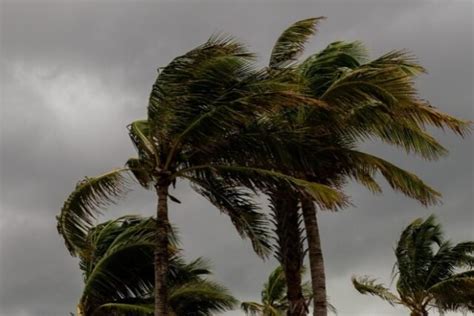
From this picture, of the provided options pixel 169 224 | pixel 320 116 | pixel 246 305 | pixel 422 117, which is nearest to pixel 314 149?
pixel 320 116

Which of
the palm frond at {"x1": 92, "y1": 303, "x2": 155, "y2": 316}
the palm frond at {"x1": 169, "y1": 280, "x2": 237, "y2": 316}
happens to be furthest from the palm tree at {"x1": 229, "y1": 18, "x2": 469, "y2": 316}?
the palm frond at {"x1": 169, "y1": 280, "x2": 237, "y2": 316}

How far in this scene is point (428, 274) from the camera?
101 ft

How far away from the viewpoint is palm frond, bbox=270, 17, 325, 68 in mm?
17906

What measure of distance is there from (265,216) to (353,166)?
258 cm

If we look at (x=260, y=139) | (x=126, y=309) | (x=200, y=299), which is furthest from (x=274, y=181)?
(x=200, y=299)

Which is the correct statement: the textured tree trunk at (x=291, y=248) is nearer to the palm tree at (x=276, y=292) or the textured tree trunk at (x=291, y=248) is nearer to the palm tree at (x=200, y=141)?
the palm tree at (x=200, y=141)

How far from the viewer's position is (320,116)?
663 inches

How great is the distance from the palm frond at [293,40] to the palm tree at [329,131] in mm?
24

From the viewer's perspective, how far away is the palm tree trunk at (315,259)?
656 inches

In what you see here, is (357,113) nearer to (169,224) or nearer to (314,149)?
(314,149)

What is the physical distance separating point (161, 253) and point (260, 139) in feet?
A: 9.98

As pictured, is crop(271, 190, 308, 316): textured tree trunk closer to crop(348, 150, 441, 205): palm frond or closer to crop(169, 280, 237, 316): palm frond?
crop(348, 150, 441, 205): palm frond

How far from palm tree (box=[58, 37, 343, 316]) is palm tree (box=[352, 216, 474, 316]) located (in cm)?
1578

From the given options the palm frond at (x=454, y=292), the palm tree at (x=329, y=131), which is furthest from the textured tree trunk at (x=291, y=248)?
the palm frond at (x=454, y=292)
